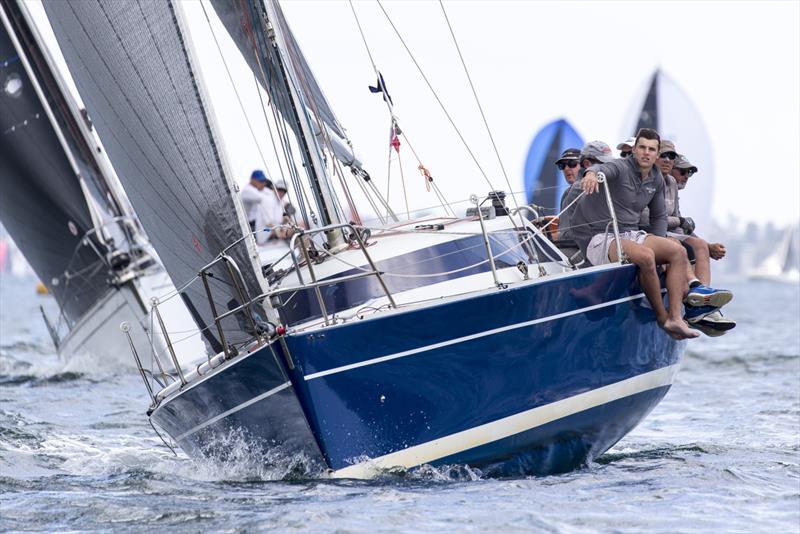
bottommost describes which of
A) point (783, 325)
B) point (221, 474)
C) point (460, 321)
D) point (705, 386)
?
point (783, 325)

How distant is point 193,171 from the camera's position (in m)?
6.40

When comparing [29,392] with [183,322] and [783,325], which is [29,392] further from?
[783,325]

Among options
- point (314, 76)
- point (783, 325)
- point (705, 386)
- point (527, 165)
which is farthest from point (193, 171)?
point (527, 165)

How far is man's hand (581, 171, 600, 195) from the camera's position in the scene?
6789 millimetres

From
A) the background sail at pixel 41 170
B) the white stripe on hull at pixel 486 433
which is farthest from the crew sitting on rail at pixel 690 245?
the background sail at pixel 41 170

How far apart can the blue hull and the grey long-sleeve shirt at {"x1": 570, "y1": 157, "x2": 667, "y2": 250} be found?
0.47 meters

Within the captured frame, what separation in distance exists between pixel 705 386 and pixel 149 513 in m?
8.18

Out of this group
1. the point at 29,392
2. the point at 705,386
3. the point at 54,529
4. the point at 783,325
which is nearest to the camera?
the point at 54,529

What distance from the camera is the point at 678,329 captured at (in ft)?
22.6

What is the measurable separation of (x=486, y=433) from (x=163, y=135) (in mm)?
2254

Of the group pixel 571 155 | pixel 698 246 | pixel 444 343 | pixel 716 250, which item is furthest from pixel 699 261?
pixel 444 343

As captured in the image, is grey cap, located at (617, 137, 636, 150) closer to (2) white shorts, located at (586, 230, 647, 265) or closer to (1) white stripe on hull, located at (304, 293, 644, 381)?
(2) white shorts, located at (586, 230, 647, 265)

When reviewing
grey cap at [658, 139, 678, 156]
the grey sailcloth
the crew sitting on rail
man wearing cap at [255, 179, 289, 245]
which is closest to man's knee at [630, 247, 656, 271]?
the crew sitting on rail

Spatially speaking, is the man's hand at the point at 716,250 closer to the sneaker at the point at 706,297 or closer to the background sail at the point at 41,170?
the sneaker at the point at 706,297
